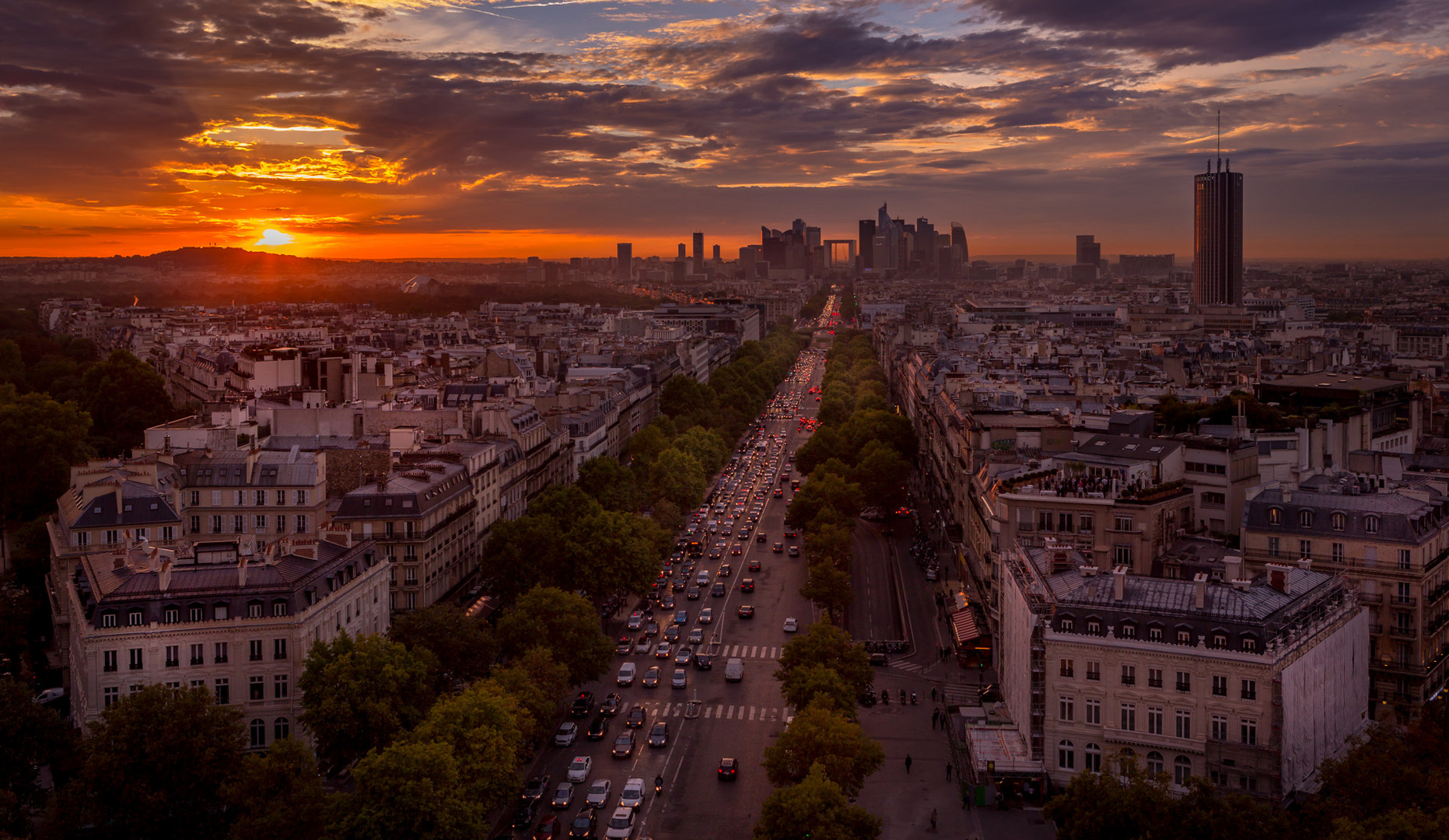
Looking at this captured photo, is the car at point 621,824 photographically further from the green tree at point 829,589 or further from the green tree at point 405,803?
the green tree at point 829,589

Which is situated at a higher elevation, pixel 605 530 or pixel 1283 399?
pixel 1283 399

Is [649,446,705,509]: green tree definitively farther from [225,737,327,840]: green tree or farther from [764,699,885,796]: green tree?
[225,737,327,840]: green tree

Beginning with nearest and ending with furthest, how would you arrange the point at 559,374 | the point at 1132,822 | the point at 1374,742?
the point at 1132,822 → the point at 1374,742 → the point at 559,374

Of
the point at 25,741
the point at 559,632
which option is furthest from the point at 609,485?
the point at 25,741

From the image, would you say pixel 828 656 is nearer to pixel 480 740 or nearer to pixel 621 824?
pixel 621 824

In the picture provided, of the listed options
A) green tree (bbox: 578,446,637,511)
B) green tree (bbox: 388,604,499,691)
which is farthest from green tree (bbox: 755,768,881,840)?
green tree (bbox: 578,446,637,511)

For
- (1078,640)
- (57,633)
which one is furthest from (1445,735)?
(57,633)

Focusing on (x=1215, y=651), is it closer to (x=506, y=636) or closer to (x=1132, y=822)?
(x=1132, y=822)
